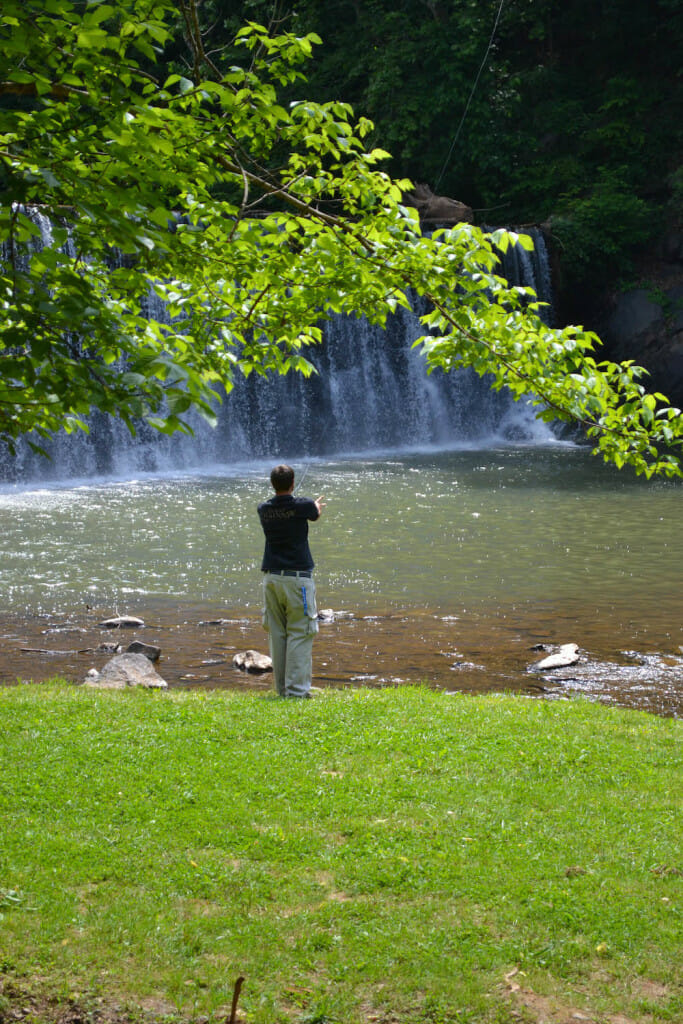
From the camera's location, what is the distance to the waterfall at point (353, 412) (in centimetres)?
2538

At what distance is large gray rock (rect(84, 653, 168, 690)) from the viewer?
326 inches

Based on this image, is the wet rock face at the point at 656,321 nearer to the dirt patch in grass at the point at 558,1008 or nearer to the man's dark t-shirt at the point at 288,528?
the man's dark t-shirt at the point at 288,528

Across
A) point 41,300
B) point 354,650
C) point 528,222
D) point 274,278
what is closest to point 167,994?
point 41,300

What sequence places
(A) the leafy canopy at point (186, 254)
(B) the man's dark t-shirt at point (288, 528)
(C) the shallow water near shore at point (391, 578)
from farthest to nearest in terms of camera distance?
1. (C) the shallow water near shore at point (391, 578)
2. (B) the man's dark t-shirt at point (288, 528)
3. (A) the leafy canopy at point (186, 254)

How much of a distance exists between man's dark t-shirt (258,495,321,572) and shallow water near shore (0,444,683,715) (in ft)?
6.71

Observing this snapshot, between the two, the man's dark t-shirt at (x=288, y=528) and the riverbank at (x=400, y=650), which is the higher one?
the man's dark t-shirt at (x=288, y=528)

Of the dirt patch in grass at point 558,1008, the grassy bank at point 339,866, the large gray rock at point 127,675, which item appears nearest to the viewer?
the dirt patch in grass at point 558,1008

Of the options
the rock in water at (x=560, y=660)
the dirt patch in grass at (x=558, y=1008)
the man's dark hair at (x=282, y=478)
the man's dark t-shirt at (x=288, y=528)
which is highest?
the man's dark hair at (x=282, y=478)

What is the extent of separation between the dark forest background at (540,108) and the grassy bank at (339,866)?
85.5ft

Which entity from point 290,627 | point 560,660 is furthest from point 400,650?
point 290,627

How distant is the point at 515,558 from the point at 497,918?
405 inches

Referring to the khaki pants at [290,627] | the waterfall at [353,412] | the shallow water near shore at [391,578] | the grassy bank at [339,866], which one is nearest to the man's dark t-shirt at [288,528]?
the khaki pants at [290,627]

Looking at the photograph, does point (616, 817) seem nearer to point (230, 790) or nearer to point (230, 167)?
point (230, 790)

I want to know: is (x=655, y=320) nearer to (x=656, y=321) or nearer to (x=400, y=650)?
(x=656, y=321)
